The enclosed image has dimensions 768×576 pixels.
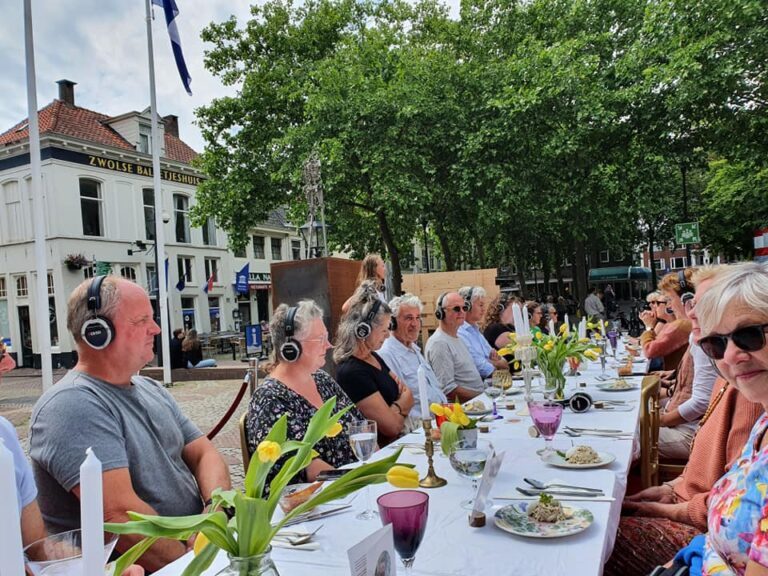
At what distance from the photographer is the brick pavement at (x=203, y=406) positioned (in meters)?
6.51

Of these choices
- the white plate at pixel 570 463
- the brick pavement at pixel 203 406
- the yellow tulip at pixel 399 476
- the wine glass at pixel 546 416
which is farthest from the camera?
the brick pavement at pixel 203 406

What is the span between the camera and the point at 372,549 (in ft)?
3.59

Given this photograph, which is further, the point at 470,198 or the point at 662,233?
the point at 662,233

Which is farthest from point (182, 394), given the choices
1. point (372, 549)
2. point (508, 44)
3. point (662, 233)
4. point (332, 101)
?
point (662, 233)

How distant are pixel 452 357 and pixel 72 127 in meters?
21.8

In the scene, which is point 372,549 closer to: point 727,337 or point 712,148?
point 727,337

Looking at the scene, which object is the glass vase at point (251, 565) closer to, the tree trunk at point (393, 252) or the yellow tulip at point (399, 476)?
the yellow tulip at point (399, 476)

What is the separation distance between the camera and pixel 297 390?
2.84 metres

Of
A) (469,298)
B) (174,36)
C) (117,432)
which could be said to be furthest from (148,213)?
(117,432)

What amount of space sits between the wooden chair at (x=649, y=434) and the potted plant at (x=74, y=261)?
20.8 metres

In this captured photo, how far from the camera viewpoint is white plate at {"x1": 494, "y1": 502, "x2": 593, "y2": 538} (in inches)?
63.3

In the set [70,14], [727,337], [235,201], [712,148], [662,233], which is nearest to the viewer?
[727,337]

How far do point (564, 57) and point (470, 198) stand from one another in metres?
3.77

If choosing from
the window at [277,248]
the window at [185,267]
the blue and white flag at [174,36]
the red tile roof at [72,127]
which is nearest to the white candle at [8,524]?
the blue and white flag at [174,36]
